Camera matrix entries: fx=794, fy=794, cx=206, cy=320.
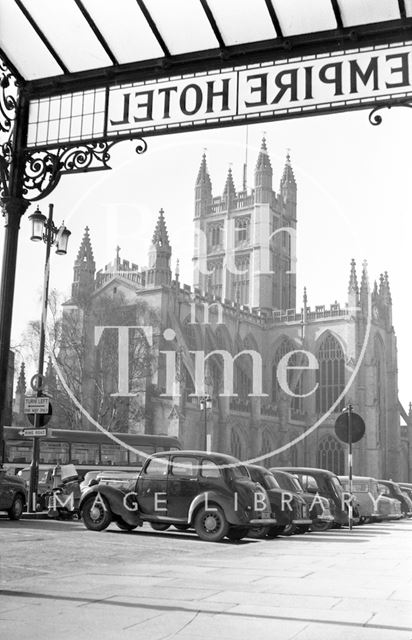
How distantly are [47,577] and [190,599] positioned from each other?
6.45ft

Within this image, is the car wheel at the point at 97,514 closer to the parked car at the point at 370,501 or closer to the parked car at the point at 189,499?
the parked car at the point at 189,499

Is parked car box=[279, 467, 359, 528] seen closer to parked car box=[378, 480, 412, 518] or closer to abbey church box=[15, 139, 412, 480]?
parked car box=[378, 480, 412, 518]

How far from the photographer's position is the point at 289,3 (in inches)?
251

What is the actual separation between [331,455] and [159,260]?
2435 cm

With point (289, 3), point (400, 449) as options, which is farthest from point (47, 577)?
A: point (400, 449)

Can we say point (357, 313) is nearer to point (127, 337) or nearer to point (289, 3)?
point (127, 337)

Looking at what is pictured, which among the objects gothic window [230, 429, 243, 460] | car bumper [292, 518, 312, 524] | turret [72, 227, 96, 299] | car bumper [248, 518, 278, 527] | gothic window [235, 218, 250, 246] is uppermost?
gothic window [235, 218, 250, 246]

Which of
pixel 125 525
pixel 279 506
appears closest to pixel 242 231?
pixel 279 506

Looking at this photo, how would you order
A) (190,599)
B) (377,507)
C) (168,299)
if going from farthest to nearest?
1. (168,299)
2. (377,507)
3. (190,599)

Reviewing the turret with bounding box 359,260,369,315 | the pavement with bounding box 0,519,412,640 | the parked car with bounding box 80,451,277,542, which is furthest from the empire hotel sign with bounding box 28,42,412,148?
the turret with bounding box 359,260,369,315

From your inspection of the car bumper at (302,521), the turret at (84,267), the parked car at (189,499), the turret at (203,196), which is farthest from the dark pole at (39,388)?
the turret at (203,196)

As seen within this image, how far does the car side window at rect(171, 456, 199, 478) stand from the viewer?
14701 millimetres

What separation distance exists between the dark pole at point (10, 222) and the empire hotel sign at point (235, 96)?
0.12 metres

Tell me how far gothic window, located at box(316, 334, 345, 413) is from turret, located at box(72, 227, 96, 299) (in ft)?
81.4
